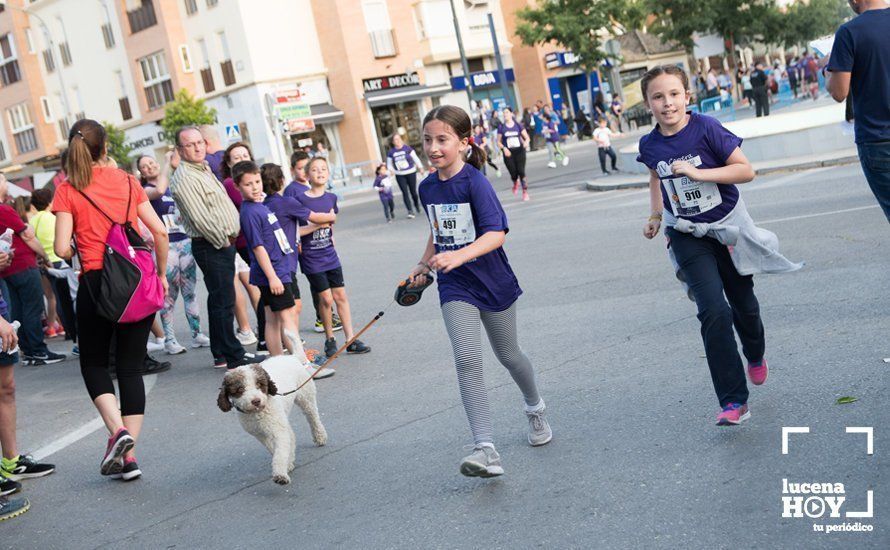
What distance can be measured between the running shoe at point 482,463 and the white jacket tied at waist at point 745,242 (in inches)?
57.5

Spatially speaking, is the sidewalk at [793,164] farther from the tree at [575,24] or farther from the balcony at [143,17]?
the balcony at [143,17]

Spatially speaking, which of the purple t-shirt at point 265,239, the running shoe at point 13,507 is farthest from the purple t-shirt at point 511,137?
the running shoe at point 13,507

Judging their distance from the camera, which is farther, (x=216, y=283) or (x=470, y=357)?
(x=216, y=283)

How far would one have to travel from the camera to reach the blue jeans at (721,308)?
480 cm

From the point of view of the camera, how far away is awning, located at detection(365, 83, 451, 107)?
159ft

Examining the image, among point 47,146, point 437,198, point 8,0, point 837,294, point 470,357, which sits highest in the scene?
point 8,0

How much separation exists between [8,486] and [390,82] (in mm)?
45153

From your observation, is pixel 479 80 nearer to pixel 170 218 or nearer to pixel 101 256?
pixel 170 218

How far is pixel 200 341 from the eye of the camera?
10.4 metres

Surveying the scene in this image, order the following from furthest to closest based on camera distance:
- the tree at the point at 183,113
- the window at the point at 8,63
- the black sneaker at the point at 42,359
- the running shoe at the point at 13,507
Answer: the window at the point at 8,63
the tree at the point at 183,113
the black sneaker at the point at 42,359
the running shoe at the point at 13,507

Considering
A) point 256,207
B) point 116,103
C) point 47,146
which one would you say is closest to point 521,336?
point 256,207

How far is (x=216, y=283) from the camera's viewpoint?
8.45 meters

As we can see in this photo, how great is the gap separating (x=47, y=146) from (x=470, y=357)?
59.3 metres

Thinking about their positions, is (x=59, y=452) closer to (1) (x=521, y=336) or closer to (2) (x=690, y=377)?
(1) (x=521, y=336)
